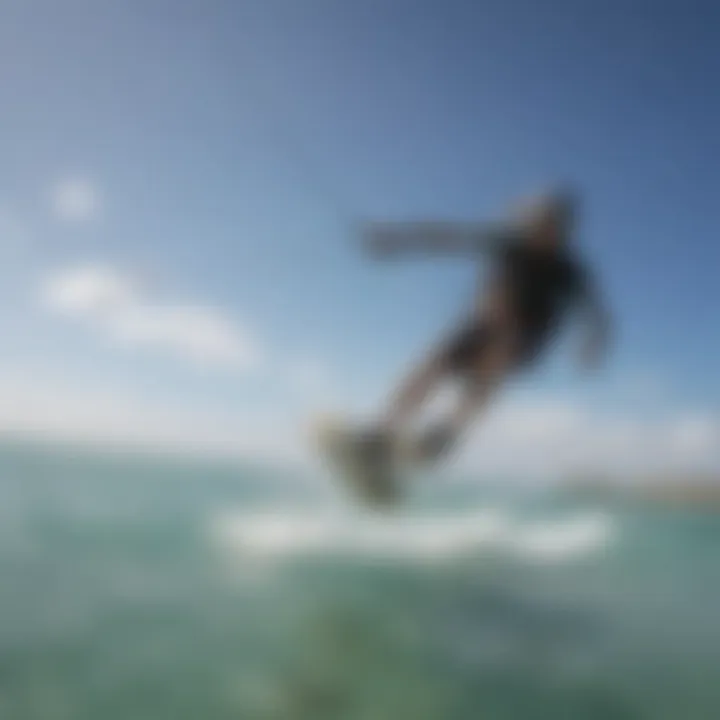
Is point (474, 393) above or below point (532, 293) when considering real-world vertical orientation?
below

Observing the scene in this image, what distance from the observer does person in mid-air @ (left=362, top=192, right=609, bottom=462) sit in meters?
2.67

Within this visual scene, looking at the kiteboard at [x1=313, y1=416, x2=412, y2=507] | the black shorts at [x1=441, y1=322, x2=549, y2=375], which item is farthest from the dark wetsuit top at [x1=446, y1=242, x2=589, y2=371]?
the kiteboard at [x1=313, y1=416, x2=412, y2=507]

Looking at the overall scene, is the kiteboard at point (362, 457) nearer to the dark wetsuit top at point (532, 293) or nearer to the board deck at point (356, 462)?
the board deck at point (356, 462)

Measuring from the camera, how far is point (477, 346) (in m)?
2.79

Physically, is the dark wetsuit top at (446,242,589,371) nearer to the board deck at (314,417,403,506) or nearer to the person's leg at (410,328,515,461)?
the person's leg at (410,328,515,461)

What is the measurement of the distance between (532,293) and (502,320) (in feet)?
0.39

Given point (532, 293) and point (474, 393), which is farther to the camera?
point (474, 393)

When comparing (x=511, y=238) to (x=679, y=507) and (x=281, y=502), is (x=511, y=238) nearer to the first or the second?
(x=281, y=502)

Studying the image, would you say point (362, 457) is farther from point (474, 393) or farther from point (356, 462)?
point (474, 393)

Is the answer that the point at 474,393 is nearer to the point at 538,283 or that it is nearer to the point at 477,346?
the point at 477,346

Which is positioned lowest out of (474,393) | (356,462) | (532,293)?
(356,462)

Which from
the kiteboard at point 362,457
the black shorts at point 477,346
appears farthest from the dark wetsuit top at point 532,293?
the kiteboard at point 362,457

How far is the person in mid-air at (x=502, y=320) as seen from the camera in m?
2.67

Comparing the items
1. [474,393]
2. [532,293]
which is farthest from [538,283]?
[474,393]
